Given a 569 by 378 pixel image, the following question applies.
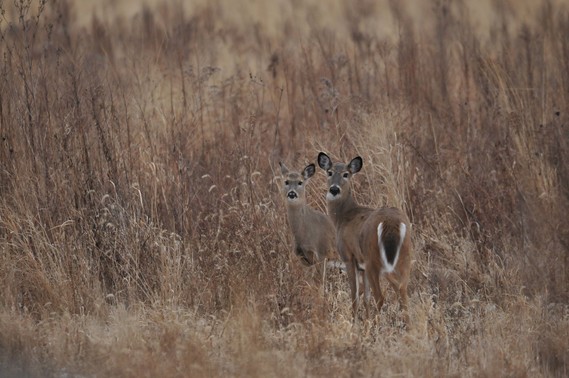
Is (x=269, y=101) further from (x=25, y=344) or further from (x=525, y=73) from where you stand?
(x=25, y=344)

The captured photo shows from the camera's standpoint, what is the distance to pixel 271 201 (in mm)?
9547

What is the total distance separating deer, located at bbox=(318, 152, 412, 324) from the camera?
7734 millimetres

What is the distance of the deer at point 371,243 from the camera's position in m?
7.73

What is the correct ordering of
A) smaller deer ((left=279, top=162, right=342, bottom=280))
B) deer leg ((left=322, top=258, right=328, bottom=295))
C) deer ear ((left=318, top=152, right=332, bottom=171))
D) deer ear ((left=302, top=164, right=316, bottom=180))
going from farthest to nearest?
1. deer ear ((left=302, top=164, right=316, bottom=180))
2. smaller deer ((left=279, top=162, right=342, bottom=280))
3. deer ear ((left=318, top=152, right=332, bottom=171))
4. deer leg ((left=322, top=258, right=328, bottom=295))

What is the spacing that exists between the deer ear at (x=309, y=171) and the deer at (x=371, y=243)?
513 mm

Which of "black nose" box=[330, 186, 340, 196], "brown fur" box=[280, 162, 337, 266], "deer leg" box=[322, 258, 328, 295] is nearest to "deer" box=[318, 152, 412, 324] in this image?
"black nose" box=[330, 186, 340, 196]

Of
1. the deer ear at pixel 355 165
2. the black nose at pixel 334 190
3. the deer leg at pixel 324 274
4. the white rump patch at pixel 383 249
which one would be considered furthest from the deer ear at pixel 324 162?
the white rump patch at pixel 383 249

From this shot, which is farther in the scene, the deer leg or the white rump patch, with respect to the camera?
the deer leg

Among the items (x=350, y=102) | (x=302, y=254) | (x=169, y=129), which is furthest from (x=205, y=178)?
(x=350, y=102)

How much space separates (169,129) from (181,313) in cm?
288

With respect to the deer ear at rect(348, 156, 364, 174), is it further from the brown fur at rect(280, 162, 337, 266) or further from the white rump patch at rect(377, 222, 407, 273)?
the white rump patch at rect(377, 222, 407, 273)

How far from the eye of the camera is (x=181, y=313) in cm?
→ 743

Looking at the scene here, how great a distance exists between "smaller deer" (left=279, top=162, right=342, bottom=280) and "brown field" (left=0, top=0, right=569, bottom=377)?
0.48 feet

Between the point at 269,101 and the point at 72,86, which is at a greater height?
the point at 72,86
